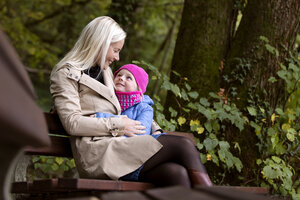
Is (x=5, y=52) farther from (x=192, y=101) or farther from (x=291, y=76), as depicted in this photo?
(x=291, y=76)

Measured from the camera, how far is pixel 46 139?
3.81 ft

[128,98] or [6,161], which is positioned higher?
[6,161]

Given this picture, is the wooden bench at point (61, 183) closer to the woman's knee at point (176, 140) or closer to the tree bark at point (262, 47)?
the woman's knee at point (176, 140)

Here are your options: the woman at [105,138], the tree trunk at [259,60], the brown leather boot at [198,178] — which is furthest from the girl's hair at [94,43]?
the tree trunk at [259,60]

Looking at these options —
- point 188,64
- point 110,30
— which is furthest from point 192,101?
point 110,30

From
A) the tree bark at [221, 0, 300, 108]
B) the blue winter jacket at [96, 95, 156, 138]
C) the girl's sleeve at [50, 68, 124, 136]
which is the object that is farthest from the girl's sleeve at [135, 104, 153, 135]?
the tree bark at [221, 0, 300, 108]

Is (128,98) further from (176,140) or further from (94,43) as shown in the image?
(176,140)

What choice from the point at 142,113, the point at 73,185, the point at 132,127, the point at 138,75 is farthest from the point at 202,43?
the point at 73,185

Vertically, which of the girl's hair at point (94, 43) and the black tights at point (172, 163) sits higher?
the girl's hair at point (94, 43)

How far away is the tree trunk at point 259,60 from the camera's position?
14.9ft

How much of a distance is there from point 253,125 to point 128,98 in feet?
5.53

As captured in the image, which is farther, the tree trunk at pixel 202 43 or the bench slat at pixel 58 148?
the tree trunk at pixel 202 43

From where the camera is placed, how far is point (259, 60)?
4.62 metres

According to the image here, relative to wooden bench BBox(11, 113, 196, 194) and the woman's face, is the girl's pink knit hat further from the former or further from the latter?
wooden bench BBox(11, 113, 196, 194)
